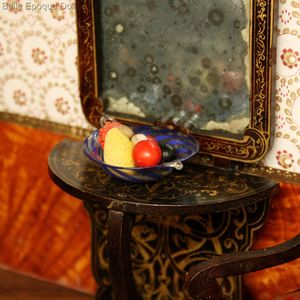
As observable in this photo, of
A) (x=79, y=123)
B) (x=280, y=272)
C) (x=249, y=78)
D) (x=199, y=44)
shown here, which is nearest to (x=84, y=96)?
(x=79, y=123)

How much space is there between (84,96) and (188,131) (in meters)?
0.43

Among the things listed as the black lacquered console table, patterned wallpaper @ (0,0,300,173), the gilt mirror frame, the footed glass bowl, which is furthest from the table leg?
patterned wallpaper @ (0,0,300,173)

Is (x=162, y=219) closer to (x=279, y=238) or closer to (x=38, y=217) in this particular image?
(x=279, y=238)

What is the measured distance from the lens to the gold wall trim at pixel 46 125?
7.70ft

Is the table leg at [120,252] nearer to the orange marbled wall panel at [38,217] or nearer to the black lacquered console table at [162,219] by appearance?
the black lacquered console table at [162,219]

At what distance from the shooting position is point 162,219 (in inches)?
83.7

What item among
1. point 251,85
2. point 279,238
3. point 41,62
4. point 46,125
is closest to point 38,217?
point 46,125

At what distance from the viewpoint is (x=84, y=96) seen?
2227 millimetres

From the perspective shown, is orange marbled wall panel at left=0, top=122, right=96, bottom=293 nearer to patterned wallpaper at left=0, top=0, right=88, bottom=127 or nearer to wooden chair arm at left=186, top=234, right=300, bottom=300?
patterned wallpaper at left=0, top=0, right=88, bottom=127

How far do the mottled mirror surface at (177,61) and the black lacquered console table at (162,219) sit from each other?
0.67 ft

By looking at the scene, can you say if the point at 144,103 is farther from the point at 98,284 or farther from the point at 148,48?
the point at 98,284

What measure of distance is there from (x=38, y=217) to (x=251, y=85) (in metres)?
1.15

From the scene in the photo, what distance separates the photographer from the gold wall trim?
2346 mm

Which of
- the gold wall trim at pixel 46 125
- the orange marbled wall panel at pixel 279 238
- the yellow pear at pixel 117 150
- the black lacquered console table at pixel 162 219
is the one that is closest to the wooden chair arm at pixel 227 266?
the black lacquered console table at pixel 162 219
